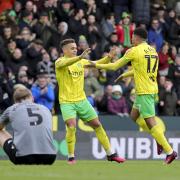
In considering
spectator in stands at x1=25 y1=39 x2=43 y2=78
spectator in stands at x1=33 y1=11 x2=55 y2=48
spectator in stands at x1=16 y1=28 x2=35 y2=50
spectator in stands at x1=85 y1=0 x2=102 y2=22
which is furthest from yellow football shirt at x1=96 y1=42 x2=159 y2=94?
spectator in stands at x1=85 y1=0 x2=102 y2=22

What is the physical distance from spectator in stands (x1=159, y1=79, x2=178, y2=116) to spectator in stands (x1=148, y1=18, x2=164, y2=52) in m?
2.35

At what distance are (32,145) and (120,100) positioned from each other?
10.9m

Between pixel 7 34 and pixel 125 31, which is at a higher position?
pixel 7 34

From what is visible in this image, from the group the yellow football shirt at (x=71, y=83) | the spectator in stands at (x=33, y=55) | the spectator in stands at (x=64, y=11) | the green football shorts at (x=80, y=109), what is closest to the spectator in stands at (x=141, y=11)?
the spectator in stands at (x=64, y=11)

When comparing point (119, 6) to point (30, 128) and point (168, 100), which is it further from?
point (30, 128)

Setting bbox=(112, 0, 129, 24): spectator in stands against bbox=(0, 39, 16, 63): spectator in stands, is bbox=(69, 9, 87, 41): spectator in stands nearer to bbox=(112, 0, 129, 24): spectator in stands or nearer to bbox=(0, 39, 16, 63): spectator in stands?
bbox=(112, 0, 129, 24): spectator in stands

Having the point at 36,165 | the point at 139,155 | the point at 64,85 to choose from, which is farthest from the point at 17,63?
the point at 36,165

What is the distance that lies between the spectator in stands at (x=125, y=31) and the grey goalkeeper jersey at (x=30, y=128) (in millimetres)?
13923

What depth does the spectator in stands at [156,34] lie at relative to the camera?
1105 inches

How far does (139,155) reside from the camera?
22.2 metres

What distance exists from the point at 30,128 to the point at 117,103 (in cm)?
1085

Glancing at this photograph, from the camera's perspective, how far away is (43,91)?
23.5 m

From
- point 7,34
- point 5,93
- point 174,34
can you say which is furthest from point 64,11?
point 5,93

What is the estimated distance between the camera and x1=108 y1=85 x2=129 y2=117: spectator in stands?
2439 cm
